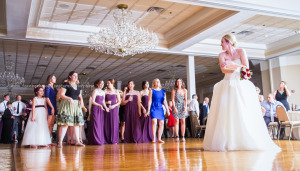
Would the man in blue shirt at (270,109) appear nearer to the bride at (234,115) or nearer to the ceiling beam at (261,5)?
the ceiling beam at (261,5)

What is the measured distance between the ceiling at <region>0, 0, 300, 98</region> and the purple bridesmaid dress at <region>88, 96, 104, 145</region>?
2900 millimetres

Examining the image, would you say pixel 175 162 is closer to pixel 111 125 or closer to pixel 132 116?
pixel 111 125

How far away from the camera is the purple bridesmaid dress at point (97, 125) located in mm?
6266

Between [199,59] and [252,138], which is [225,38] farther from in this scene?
[199,59]

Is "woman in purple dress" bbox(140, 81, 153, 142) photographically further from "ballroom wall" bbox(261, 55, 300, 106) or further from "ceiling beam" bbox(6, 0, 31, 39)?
"ballroom wall" bbox(261, 55, 300, 106)

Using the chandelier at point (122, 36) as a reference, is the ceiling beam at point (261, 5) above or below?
above

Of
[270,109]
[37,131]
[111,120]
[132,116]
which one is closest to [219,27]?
[270,109]

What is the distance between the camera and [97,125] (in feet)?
20.9

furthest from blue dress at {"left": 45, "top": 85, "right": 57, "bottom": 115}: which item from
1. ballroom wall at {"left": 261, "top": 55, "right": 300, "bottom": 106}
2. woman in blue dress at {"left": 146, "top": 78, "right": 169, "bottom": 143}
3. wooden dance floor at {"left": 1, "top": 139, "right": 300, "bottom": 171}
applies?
ballroom wall at {"left": 261, "top": 55, "right": 300, "bottom": 106}

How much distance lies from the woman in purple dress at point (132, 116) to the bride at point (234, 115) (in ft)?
11.9

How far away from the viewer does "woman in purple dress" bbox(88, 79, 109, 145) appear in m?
6.29

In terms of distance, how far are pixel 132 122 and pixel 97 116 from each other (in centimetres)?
107

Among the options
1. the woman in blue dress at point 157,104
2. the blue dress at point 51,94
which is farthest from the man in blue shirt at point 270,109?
the blue dress at point 51,94

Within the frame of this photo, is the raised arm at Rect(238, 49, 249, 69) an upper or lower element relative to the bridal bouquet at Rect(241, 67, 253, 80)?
upper
